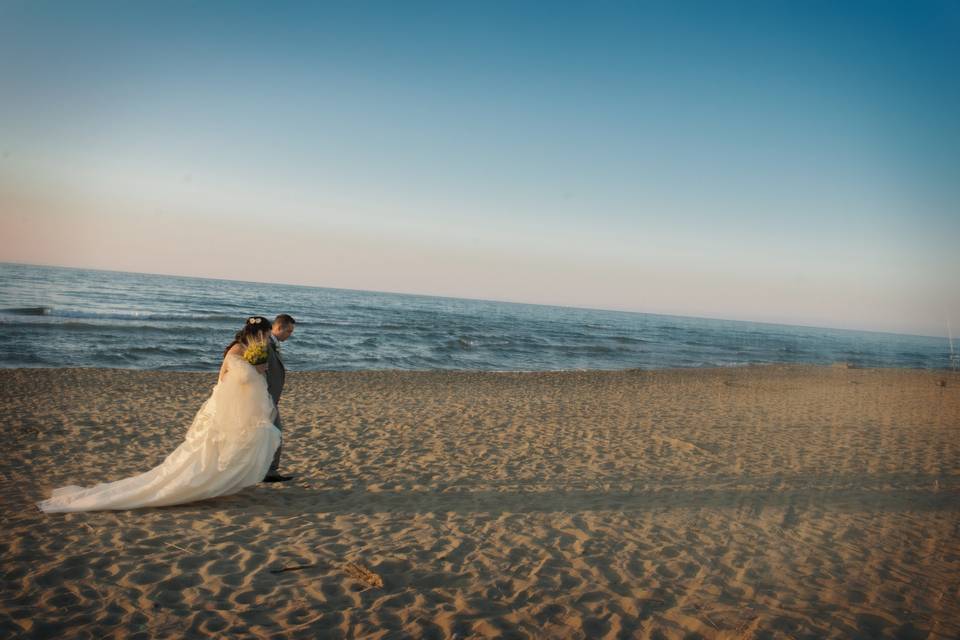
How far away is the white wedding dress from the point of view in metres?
5.26

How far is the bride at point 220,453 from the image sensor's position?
525 cm

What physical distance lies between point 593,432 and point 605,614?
6435 millimetres

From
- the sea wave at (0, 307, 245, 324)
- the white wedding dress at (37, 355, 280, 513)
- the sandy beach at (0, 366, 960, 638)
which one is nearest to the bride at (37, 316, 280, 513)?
the white wedding dress at (37, 355, 280, 513)

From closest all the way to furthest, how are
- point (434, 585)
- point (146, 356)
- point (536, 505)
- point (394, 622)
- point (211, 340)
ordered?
1. point (394, 622)
2. point (434, 585)
3. point (536, 505)
4. point (146, 356)
5. point (211, 340)

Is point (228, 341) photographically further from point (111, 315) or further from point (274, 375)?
point (274, 375)

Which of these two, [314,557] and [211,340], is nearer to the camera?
[314,557]

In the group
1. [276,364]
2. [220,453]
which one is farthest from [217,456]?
[276,364]

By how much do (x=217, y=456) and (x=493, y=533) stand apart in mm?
2968

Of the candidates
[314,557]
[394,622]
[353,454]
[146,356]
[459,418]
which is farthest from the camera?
[146,356]

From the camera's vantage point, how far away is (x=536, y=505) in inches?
238

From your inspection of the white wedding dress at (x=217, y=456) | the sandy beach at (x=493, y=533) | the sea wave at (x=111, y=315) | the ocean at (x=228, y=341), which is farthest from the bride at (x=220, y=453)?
the sea wave at (x=111, y=315)

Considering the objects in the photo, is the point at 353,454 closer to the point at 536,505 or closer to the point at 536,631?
the point at 536,505

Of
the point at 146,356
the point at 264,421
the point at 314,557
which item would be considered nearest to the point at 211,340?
the point at 146,356

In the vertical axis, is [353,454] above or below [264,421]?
below
